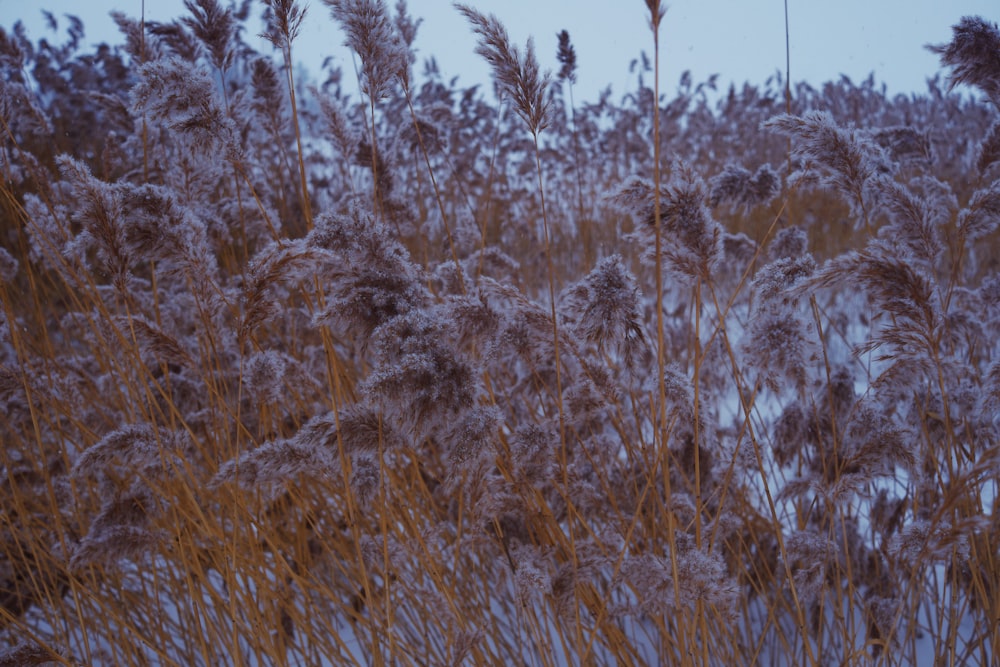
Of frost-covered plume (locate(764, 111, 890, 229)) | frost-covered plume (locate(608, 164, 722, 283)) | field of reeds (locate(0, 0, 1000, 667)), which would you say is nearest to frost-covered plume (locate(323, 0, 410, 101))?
field of reeds (locate(0, 0, 1000, 667))

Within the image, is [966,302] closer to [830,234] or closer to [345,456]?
[345,456]

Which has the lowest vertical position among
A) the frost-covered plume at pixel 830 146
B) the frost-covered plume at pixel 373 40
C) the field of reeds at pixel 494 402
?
the field of reeds at pixel 494 402

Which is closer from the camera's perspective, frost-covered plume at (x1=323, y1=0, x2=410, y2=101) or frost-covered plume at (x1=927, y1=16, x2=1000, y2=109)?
frost-covered plume at (x1=323, y1=0, x2=410, y2=101)

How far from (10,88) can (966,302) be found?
11.7 feet

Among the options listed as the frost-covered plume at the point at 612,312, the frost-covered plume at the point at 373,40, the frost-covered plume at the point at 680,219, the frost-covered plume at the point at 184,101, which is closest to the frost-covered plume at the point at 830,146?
the frost-covered plume at the point at 680,219

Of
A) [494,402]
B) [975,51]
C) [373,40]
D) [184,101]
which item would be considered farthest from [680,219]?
[184,101]

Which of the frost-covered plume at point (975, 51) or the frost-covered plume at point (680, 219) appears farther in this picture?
the frost-covered plume at point (975, 51)

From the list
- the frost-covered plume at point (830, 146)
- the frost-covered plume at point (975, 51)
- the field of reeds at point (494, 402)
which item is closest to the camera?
the field of reeds at point (494, 402)

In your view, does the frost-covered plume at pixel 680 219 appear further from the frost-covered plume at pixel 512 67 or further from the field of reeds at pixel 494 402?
the frost-covered plume at pixel 512 67

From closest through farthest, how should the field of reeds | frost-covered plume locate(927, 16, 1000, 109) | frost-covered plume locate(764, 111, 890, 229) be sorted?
the field of reeds < frost-covered plume locate(764, 111, 890, 229) < frost-covered plume locate(927, 16, 1000, 109)

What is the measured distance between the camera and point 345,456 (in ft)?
4.18

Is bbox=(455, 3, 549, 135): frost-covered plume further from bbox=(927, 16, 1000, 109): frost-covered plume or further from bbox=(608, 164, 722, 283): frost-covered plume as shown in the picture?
bbox=(927, 16, 1000, 109): frost-covered plume

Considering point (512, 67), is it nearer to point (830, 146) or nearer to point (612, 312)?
point (612, 312)

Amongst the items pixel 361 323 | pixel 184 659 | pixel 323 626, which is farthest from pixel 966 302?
pixel 184 659
